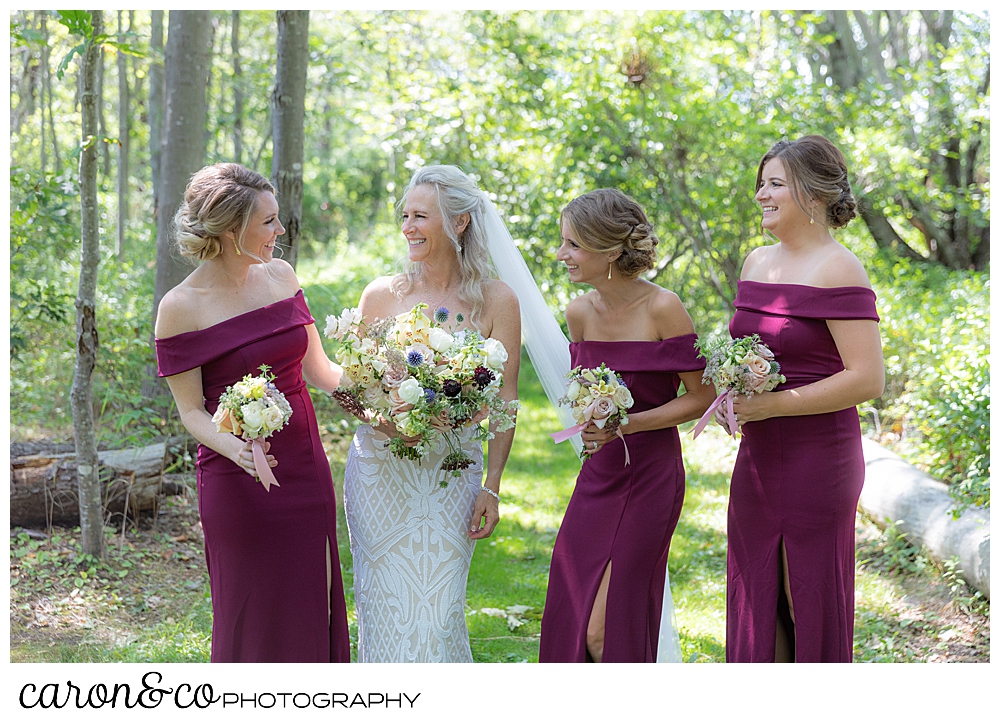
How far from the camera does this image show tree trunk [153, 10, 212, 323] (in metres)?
6.07

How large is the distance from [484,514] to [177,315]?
1476 millimetres

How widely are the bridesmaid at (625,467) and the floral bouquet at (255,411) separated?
1.19m

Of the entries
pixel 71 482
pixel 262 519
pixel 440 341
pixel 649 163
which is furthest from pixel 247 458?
pixel 649 163

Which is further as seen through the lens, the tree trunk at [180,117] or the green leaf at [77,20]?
the tree trunk at [180,117]

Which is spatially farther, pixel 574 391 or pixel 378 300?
pixel 378 300

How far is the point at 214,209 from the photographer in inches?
125

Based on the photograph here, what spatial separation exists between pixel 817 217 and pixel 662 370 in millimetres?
861

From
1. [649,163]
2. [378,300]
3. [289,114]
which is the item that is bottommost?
[378,300]

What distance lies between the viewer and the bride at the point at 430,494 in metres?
3.53

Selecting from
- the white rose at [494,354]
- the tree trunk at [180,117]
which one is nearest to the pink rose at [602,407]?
the white rose at [494,354]

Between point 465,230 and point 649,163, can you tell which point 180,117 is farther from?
point 649,163

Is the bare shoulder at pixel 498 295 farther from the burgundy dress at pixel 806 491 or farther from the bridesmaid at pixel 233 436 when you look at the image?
the burgundy dress at pixel 806 491

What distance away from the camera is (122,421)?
5441 millimetres
